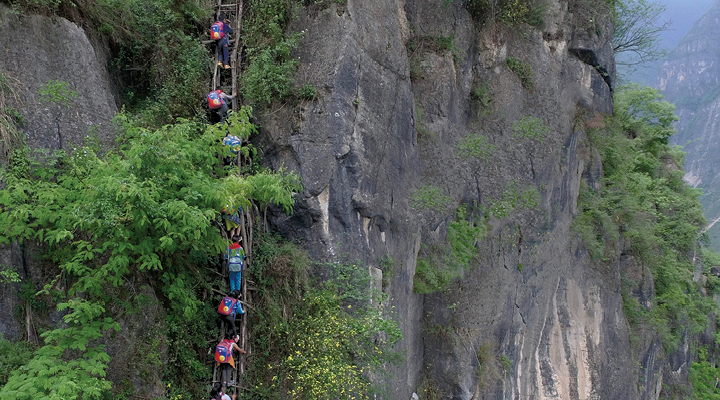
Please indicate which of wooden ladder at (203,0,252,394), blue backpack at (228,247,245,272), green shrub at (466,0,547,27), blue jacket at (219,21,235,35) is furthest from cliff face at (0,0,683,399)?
blue jacket at (219,21,235,35)

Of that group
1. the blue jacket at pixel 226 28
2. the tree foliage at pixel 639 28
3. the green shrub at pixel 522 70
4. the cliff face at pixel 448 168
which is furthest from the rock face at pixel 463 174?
the tree foliage at pixel 639 28

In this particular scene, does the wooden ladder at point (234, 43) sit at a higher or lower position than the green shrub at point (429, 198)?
higher

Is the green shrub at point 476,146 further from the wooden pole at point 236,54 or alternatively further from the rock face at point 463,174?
the wooden pole at point 236,54

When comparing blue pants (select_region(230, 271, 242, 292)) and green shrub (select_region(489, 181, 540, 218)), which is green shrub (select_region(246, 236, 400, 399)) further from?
green shrub (select_region(489, 181, 540, 218))

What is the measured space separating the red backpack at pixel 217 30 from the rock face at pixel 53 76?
2.35m

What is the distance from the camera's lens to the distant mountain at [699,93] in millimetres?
120312

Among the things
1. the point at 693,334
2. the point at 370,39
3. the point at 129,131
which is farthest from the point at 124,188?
the point at 693,334

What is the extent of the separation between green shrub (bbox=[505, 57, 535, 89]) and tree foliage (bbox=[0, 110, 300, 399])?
29.4ft

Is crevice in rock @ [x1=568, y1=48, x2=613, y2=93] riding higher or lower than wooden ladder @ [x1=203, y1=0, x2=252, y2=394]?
higher

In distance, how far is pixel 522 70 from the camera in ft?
43.3

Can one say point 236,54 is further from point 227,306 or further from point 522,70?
point 522,70

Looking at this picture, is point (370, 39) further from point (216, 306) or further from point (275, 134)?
point (216, 306)

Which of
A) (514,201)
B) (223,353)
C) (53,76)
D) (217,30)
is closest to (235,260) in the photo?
(223,353)

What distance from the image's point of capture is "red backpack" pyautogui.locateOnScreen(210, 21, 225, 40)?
973 cm
